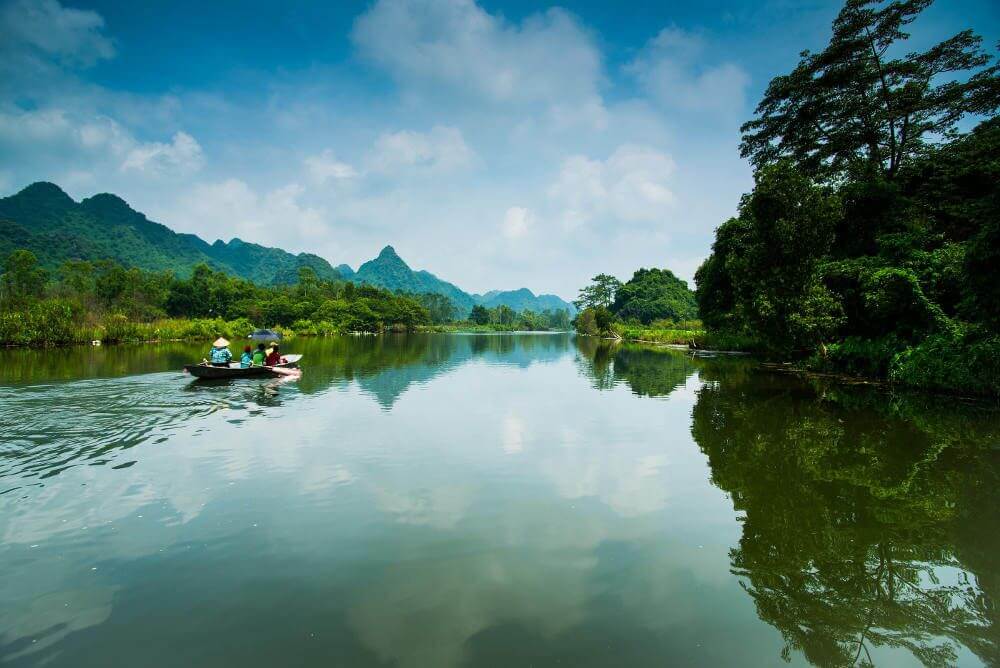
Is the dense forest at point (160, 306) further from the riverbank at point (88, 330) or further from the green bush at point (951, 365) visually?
the green bush at point (951, 365)

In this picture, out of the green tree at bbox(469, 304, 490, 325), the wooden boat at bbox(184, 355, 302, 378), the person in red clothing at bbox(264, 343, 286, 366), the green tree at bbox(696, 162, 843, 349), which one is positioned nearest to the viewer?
the wooden boat at bbox(184, 355, 302, 378)

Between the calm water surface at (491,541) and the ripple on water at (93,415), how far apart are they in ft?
0.36

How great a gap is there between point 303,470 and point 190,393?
34.5 feet

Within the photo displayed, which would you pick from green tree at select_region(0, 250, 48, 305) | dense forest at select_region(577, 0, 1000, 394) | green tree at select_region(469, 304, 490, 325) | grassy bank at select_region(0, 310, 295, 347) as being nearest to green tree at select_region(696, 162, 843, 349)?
dense forest at select_region(577, 0, 1000, 394)

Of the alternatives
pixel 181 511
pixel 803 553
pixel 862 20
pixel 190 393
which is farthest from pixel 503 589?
pixel 862 20

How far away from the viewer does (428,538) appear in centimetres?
625

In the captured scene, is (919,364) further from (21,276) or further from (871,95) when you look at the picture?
(21,276)

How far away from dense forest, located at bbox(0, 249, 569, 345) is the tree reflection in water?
1830 inches

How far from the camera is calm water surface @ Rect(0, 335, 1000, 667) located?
4246mm

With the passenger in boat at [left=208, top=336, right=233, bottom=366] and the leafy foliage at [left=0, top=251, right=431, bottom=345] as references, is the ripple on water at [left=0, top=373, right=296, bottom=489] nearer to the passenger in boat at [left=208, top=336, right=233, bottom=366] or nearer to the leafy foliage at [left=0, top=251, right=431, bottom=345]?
the passenger in boat at [left=208, top=336, right=233, bottom=366]

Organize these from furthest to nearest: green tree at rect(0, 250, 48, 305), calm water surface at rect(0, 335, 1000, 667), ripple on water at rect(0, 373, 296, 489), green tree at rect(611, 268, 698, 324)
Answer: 1. green tree at rect(611, 268, 698, 324)
2. green tree at rect(0, 250, 48, 305)
3. ripple on water at rect(0, 373, 296, 489)
4. calm water surface at rect(0, 335, 1000, 667)

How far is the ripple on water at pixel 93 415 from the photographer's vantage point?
919cm

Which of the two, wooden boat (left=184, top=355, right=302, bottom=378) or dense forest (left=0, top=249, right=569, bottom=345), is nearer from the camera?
wooden boat (left=184, top=355, right=302, bottom=378)

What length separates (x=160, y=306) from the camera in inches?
3159
